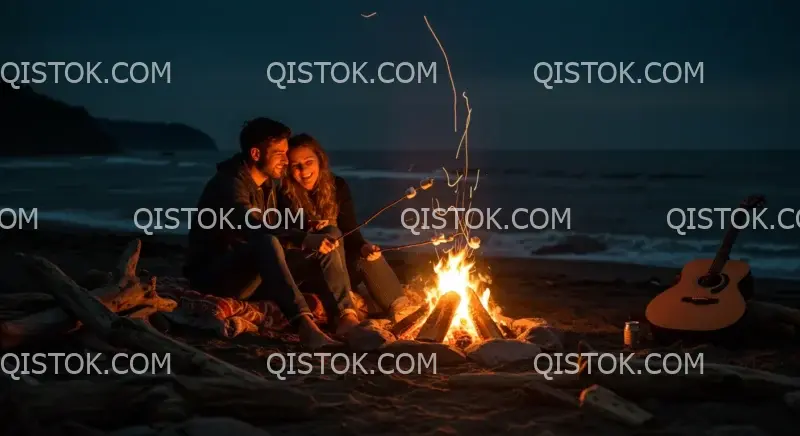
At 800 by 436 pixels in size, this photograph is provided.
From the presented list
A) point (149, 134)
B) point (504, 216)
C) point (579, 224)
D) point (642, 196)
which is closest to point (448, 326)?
point (579, 224)

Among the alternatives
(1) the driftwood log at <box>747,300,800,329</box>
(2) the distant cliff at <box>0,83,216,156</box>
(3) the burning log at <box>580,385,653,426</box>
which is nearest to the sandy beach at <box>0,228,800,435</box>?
(3) the burning log at <box>580,385,653,426</box>

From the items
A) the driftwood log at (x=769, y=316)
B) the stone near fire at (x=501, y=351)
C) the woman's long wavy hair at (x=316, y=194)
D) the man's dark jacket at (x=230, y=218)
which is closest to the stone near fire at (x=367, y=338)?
the stone near fire at (x=501, y=351)

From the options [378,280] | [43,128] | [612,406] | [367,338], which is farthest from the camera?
[43,128]

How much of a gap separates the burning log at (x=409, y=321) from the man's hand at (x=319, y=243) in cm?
69

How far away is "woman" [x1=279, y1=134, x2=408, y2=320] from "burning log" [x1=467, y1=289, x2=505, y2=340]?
680 mm

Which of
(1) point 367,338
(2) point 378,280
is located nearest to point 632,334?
(1) point 367,338

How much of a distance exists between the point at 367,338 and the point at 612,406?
187 cm

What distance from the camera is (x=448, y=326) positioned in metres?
5.74

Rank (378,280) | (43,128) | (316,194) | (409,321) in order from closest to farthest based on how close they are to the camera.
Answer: (409,321) → (316,194) → (378,280) → (43,128)

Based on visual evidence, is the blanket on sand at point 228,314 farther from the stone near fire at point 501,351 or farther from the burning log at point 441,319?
the stone near fire at point 501,351

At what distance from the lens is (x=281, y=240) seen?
6.16m

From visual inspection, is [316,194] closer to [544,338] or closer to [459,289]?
[459,289]

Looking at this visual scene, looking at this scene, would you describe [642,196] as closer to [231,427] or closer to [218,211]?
[218,211]

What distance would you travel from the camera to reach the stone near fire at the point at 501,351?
211 inches
